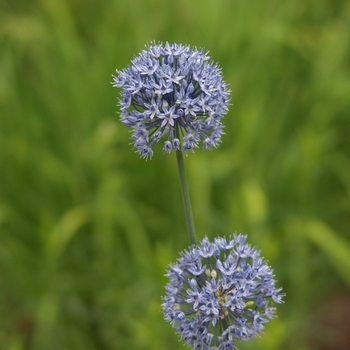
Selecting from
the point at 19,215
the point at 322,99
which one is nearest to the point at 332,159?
the point at 322,99

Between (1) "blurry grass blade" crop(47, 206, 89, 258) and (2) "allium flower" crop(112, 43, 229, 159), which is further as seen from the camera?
(1) "blurry grass blade" crop(47, 206, 89, 258)

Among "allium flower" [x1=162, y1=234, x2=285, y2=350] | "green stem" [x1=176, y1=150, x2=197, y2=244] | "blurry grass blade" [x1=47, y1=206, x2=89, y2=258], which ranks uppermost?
"blurry grass blade" [x1=47, y1=206, x2=89, y2=258]

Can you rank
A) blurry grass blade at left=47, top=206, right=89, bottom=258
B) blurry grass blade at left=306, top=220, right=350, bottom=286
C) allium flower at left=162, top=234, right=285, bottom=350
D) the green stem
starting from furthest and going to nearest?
blurry grass blade at left=306, top=220, right=350, bottom=286 < blurry grass blade at left=47, top=206, right=89, bottom=258 < allium flower at left=162, top=234, right=285, bottom=350 < the green stem

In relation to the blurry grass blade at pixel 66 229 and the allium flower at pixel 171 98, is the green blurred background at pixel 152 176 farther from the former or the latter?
the allium flower at pixel 171 98

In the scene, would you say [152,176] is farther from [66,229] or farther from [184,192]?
[184,192]

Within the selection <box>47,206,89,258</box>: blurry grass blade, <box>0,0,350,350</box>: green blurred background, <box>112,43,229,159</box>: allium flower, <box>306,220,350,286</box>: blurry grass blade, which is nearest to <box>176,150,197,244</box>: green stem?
<box>112,43,229,159</box>: allium flower

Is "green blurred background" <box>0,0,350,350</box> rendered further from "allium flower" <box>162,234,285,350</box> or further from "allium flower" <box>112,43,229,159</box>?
"allium flower" <box>112,43,229,159</box>

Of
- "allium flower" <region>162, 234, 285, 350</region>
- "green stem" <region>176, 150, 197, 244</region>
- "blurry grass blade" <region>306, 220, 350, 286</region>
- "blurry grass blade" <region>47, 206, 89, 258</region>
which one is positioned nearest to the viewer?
"green stem" <region>176, 150, 197, 244</region>

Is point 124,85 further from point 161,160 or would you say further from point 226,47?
point 226,47
